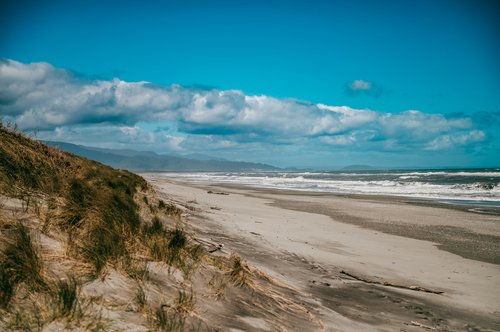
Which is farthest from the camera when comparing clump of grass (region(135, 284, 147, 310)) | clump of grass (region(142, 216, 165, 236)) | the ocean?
the ocean

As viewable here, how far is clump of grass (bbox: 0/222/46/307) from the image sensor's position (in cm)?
251

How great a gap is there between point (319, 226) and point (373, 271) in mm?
6020

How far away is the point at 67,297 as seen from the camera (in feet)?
8.54

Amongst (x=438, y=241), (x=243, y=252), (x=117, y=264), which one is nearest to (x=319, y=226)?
(x=438, y=241)

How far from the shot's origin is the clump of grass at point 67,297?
252cm

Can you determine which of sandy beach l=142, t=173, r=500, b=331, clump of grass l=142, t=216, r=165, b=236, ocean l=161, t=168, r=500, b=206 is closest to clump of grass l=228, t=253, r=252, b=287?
sandy beach l=142, t=173, r=500, b=331

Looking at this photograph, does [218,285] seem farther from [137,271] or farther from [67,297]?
[67,297]

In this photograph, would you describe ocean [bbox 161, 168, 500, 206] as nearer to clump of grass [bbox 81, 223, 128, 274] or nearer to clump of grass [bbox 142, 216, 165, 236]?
clump of grass [bbox 142, 216, 165, 236]

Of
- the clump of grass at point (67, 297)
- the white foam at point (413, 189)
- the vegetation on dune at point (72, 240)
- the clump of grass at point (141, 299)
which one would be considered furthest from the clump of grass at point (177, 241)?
the white foam at point (413, 189)

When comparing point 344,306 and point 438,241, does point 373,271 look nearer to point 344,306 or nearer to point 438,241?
point 344,306

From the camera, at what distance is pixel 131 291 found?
3154mm

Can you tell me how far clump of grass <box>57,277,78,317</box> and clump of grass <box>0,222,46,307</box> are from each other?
18 cm

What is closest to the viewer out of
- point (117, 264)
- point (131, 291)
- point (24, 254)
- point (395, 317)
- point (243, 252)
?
point (24, 254)

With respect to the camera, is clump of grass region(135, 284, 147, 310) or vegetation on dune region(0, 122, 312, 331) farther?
clump of grass region(135, 284, 147, 310)
